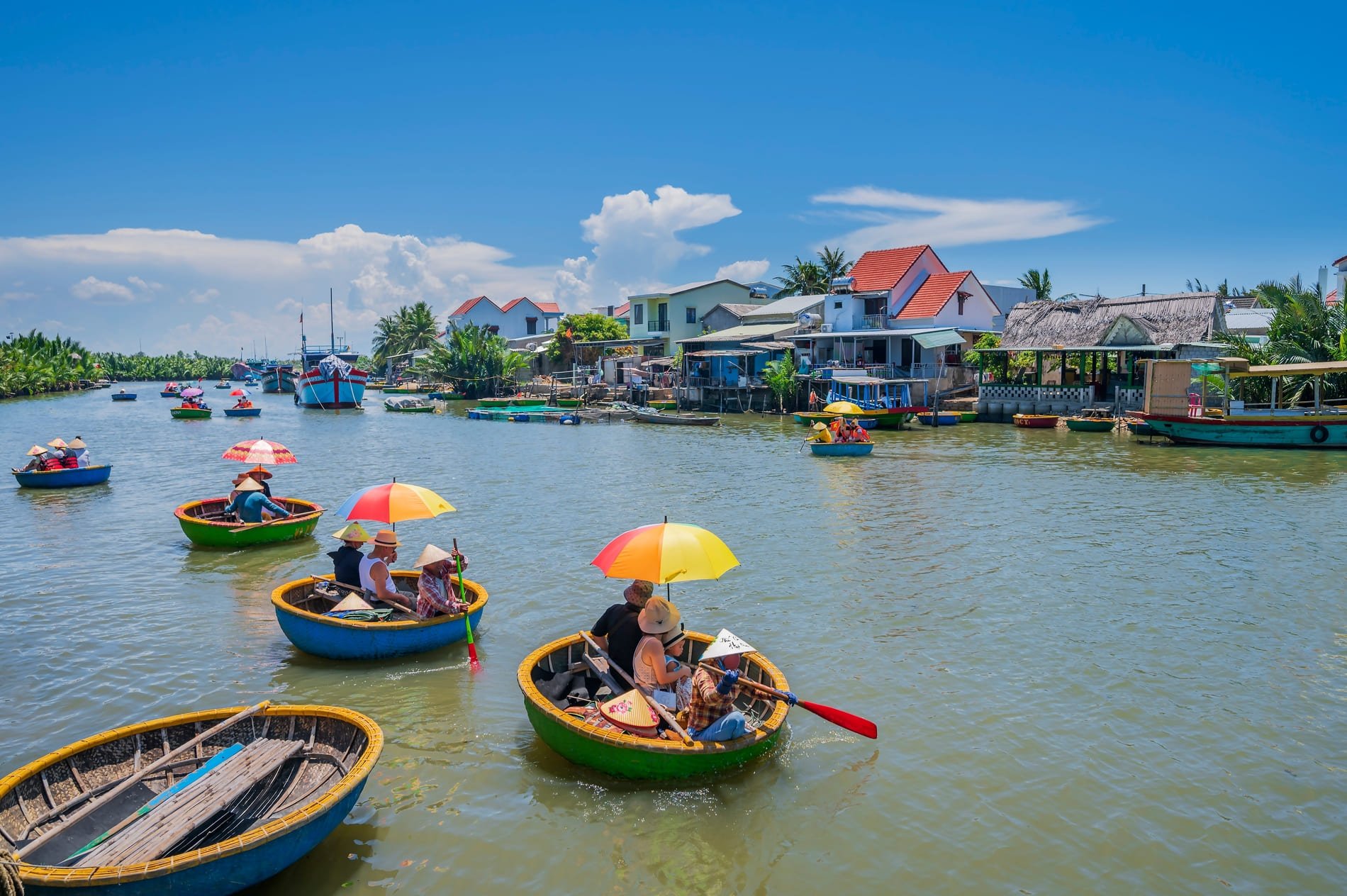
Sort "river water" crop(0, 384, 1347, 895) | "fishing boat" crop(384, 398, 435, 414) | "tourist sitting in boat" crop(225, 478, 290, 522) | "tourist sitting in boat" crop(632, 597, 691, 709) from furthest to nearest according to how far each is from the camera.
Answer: "fishing boat" crop(384, 398, 435, 414) → "tourist sitting in boat" crop(225, 478, 290, 522) → "tourist sitting in boat" crop(632, 597, 691, 709) → "river water" crop(0, 384, 1347, 895)

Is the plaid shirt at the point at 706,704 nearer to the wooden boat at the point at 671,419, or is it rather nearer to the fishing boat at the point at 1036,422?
the fishing boat at the point at 1036,422

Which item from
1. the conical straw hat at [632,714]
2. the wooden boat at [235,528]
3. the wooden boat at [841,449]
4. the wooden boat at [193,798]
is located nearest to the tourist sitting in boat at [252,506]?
the wooden boat at [235,528]

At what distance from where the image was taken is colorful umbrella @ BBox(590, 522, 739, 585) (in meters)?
8.19

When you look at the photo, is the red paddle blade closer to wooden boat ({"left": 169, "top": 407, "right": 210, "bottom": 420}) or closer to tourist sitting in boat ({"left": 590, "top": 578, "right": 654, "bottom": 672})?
tourist sitting in boat ({"left": 590, "top": 578, "right": 654, "bottom": 672})

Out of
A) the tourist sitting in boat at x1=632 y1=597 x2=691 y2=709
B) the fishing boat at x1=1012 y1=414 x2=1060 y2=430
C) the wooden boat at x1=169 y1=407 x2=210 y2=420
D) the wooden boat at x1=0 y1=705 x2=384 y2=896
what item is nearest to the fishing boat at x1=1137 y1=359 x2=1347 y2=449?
the fishing boat at x1=1012 y1=414 x2=1060 y2=430

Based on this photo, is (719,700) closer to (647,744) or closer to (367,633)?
(647,744)

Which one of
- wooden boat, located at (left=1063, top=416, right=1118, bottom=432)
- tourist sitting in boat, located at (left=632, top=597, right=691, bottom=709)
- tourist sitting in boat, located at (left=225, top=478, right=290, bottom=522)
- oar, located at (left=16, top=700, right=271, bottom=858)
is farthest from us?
wooden boat, located at (left=1063, top=416, right=1118, bottom=432)

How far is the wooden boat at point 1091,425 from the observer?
37.2 metres

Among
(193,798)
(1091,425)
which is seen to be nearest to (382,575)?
(193,798)

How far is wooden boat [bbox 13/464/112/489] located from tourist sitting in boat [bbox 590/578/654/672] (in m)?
21.0

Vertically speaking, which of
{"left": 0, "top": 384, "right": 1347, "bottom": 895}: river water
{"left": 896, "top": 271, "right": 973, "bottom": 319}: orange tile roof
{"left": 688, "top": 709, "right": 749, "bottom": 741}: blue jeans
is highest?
{"left": 896, "top": 271, "right": 973, "bottom": 319}: orange tile roof

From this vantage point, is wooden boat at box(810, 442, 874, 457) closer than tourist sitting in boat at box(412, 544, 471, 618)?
No

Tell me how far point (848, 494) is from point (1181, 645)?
12.4m

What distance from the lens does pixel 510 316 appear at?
3622 inches
